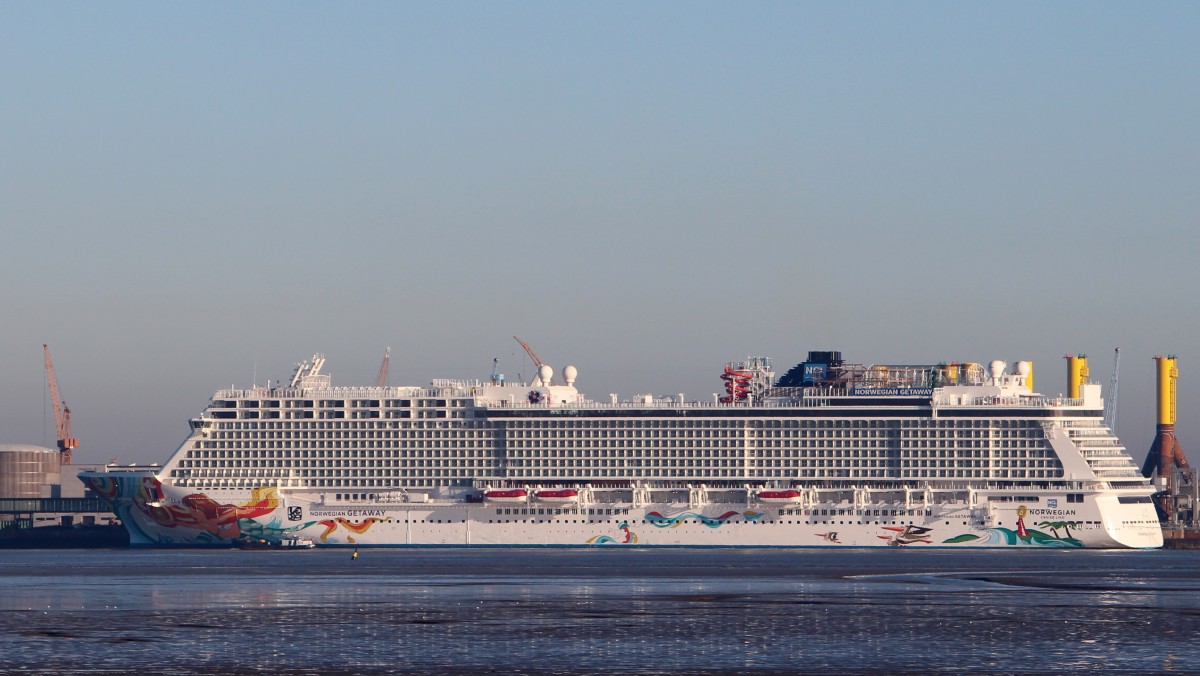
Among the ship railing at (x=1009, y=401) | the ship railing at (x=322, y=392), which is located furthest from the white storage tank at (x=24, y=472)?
the ship railing at (x=1009, y=401)

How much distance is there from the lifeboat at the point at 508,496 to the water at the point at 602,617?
14.6 metres

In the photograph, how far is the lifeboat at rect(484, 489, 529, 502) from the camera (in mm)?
128375

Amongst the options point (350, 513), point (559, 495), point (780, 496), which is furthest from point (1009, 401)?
point (350, 513)

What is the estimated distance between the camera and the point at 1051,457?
124m

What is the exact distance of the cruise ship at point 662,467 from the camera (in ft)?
406

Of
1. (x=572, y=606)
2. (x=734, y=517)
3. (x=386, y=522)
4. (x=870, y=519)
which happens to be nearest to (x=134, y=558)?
(x=386, y=522)

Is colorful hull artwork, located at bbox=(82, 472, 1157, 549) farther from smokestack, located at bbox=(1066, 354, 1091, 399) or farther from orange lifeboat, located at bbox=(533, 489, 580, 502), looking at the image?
smokestack, located at bbox=(1066, 354, 1091, 399)

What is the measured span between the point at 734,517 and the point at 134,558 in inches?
1533

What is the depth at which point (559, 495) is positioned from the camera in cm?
12775

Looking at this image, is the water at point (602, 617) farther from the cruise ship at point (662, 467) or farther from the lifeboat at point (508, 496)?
the lifeboat at point (508, 496)

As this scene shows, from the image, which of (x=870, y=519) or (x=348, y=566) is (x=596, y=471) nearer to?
(x=870, y=519)

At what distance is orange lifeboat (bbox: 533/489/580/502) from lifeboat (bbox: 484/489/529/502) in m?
1.06

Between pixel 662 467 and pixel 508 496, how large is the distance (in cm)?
1046

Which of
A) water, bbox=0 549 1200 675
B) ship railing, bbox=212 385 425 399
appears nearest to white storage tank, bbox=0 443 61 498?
ship railing, bbox=212 385 425 399
